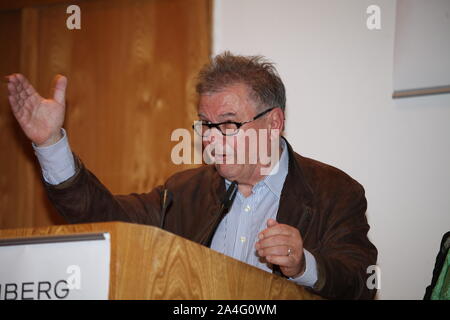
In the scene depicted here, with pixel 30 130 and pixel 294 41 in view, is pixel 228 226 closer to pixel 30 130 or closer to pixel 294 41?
pixel 30 130

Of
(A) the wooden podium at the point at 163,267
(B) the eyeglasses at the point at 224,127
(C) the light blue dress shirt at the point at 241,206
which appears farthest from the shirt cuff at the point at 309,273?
(B) the eyeglasses at the point at 224,127

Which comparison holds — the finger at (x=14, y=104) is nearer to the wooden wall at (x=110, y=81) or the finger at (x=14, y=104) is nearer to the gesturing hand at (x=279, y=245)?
the gesturing hand at (x=279, y=245)

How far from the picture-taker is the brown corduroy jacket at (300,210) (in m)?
2.15

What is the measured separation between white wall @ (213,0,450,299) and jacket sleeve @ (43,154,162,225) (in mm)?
1095

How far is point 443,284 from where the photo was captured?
2.37 meters

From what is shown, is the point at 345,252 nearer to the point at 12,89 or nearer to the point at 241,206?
the point at 241,206

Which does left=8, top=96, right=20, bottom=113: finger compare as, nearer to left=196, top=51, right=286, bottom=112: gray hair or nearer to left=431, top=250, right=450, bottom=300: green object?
left=196, top=51, right=286, bottom=112: gray hair

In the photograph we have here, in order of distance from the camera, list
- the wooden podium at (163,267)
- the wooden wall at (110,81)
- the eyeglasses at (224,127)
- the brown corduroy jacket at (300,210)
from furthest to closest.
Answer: the wooden wall at (110,81)
the eyeglasses at (224,127)
the brown corduroy jacket at (300,210)
the wooden podium at (163,267)

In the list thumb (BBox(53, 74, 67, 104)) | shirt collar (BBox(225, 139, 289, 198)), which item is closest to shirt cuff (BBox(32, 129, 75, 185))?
thumb (BBox(53, 74, 67, 104))

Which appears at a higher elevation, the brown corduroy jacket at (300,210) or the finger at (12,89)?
the finger at (12,89)

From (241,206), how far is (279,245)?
0.87m

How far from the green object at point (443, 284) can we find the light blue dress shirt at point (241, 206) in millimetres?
651

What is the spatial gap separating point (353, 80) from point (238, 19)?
2.62 feet

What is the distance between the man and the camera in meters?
2.21
